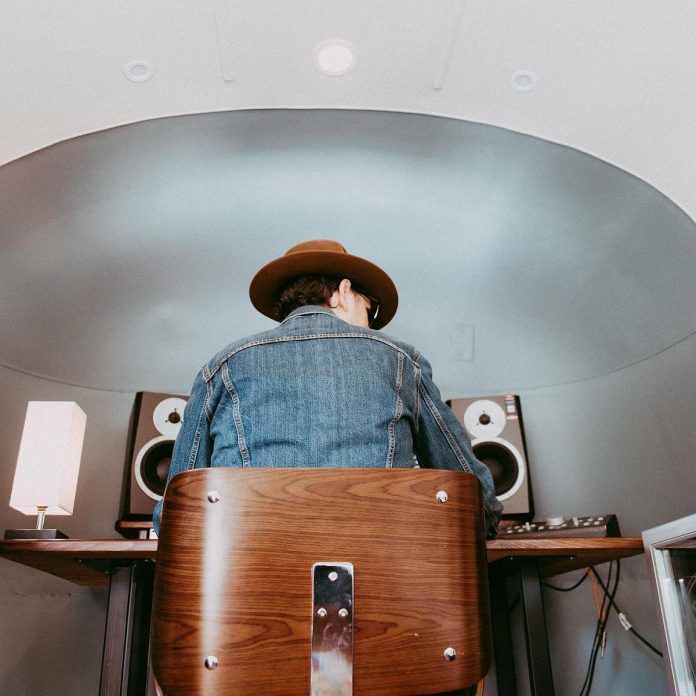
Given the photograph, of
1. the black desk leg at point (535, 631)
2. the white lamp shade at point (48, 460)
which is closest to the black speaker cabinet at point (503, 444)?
the black desk leg at point (535, 631)

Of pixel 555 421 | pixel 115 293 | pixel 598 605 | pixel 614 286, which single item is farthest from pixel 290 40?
pixel 598 605

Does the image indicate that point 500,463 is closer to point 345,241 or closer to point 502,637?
point 502,637

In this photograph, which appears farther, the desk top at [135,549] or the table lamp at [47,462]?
the table lamp at [47,462]

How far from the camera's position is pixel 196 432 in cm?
106

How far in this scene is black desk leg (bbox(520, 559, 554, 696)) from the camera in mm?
1517

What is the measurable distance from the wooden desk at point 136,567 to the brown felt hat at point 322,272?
0.63 m

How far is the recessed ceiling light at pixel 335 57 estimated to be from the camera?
6.38 feet

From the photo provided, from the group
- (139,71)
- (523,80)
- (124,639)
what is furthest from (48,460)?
(523,80)

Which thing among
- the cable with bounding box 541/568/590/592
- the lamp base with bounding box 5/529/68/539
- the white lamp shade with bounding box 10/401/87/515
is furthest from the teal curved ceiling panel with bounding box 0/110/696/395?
the lamp base with bounding box 5/529/68/539

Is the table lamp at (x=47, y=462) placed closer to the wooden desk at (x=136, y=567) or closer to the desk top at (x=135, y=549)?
the wooden desk at (x=136, y=567)

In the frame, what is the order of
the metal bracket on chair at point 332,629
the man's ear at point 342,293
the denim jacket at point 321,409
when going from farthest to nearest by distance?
the man's ear at point 342,293, the denim jacket at point 321,409, the metal bracket on chair at point 332,629

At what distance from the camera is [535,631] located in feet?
5.20

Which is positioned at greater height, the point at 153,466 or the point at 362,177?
the point at 362,177

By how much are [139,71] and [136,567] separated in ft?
4.61
